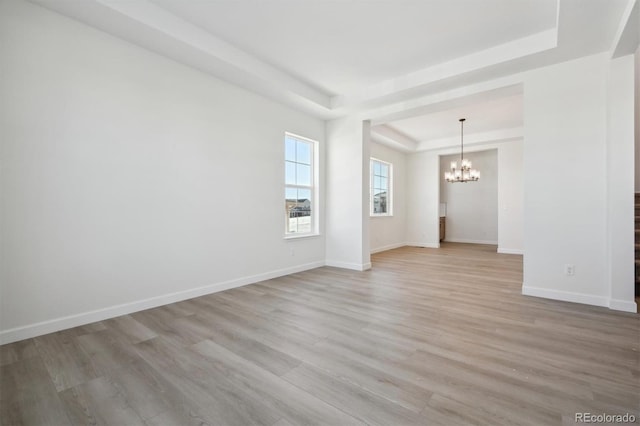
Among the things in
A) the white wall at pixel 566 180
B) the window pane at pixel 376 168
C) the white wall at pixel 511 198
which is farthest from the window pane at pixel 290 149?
the white wall at pixel 511 198

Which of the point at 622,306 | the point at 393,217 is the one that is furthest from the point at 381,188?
the point at 622,306

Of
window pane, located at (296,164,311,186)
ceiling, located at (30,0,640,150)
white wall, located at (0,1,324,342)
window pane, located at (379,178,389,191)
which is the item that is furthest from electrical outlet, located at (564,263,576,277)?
window pane, located at (379,178,389,191)

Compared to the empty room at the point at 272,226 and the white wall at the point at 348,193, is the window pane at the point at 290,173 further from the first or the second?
the white wall at the point at 348,193

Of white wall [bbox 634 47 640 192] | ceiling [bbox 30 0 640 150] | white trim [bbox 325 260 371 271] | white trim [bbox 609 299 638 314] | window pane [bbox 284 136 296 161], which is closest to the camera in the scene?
ceiling [bbox 30 0 640 150]

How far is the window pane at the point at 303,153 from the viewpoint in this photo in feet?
16.5

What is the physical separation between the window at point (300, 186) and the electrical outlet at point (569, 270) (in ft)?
11.8

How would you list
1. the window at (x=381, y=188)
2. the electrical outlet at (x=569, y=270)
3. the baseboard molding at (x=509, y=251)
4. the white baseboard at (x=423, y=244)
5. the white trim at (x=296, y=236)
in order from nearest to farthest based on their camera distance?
the electrical outlet at (x=569, y=270)
the white trim at (x=296, y=236)
the baseboard molding at (x=509, y=251)
the window at (x=381, y=188)
the white baseboard at (x=423, y=244)

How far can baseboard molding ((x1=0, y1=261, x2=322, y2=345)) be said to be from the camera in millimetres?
2258

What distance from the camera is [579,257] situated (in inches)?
124

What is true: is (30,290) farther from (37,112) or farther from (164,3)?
(164,3)

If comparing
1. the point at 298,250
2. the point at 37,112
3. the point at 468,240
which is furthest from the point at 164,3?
the point at 468,240

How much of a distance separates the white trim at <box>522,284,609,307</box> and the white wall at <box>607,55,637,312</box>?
99mm

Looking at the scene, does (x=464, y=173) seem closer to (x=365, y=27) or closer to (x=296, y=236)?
(x=296, y=236)

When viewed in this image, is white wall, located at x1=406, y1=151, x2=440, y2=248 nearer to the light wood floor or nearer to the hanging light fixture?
the hanging light fixture
